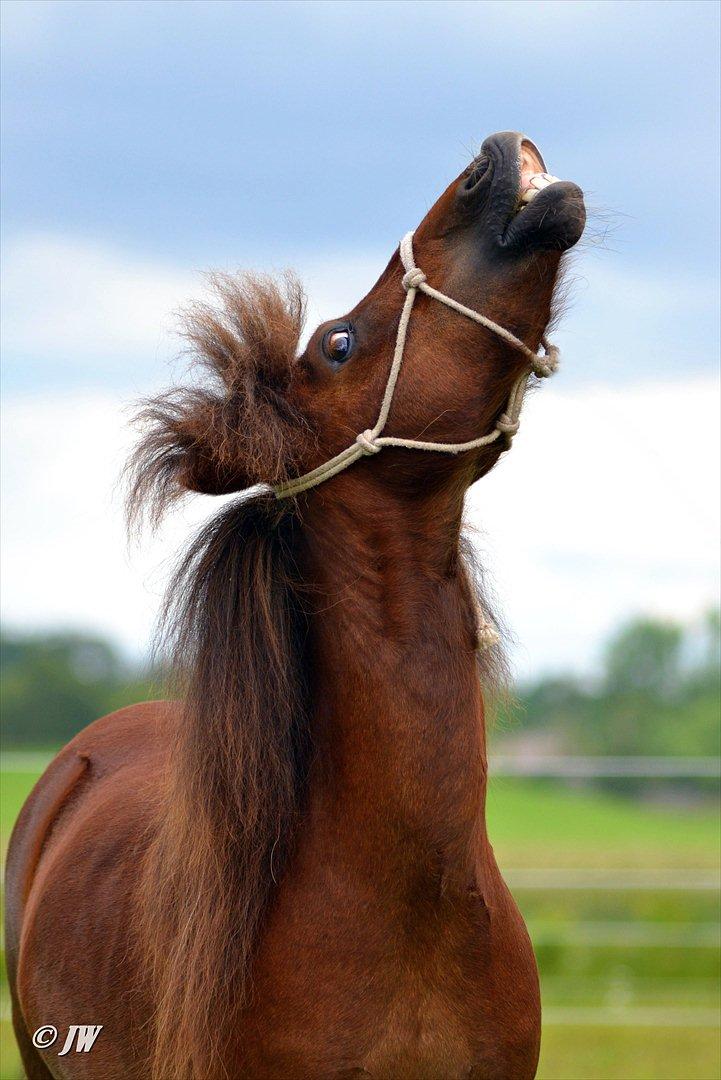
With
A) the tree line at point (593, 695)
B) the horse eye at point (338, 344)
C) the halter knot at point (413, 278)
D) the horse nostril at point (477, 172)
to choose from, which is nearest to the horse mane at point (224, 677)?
the horse eye at point (338, 344)

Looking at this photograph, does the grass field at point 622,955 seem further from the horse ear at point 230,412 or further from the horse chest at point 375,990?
the horse ear at point 230,412

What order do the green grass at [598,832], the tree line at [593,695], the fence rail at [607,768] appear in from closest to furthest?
the fence rail at [607,768], the green grass at [598,832], the tree line at [593,695]

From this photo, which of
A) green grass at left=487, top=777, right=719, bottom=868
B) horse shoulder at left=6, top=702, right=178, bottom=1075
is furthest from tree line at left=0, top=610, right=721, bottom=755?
horse shoulder at left=6, top=702, right=178, bottom=1075

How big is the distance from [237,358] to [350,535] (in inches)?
16.4

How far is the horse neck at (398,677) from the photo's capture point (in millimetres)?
2064

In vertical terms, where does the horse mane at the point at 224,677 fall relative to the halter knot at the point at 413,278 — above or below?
below

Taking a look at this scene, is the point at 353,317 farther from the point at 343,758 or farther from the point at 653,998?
the point at 653,998

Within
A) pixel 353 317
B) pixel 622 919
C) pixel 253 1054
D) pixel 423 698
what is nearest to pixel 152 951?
pixel 253 1054

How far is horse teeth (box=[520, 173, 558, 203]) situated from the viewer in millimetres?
1969

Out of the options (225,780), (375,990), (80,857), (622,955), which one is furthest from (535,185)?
(622,955)

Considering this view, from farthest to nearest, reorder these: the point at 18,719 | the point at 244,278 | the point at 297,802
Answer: the point at 18,719
the point at 244,278
the point at 297,802

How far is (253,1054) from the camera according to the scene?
206 centimetres

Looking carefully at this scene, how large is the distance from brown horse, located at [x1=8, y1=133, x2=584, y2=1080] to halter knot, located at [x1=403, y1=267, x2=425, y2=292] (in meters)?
0.03

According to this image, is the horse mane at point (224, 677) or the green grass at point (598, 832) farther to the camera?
the green grass at point (598, 832)
